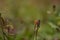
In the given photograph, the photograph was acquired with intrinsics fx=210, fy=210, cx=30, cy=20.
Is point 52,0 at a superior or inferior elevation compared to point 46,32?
superior

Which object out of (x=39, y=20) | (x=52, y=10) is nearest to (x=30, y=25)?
(x=39, y=20)

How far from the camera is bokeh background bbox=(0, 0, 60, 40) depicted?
1.19m

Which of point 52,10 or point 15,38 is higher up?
point 52,10

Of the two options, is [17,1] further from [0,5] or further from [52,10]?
[52,10]

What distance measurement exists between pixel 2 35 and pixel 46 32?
25cm

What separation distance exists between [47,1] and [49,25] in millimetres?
147

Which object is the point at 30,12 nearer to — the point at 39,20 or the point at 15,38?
the point at 39,20

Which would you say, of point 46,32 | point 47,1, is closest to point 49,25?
point 46,32

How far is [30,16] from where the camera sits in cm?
122

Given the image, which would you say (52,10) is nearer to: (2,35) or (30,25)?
(30,25)

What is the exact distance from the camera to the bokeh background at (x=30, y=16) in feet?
3.91

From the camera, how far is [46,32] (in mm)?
1201

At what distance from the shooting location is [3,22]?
118cm

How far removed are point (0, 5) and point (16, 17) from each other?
4.6 inches
